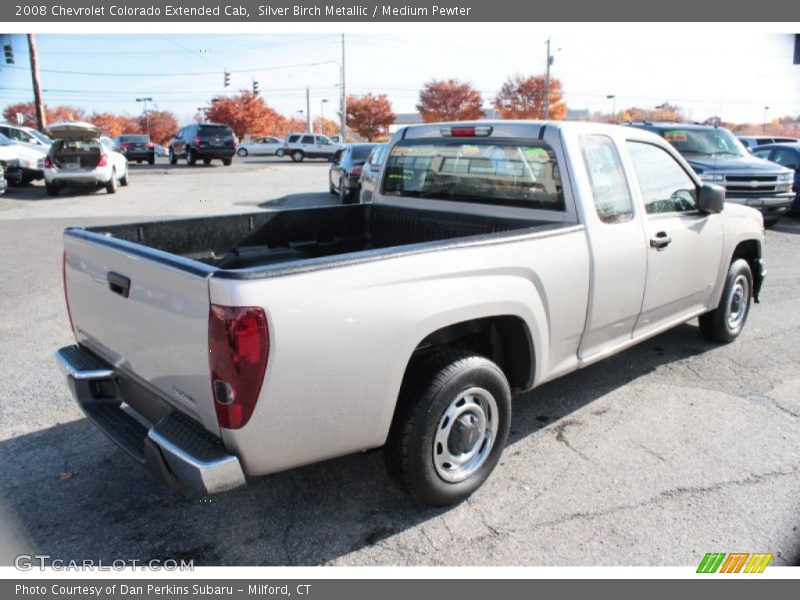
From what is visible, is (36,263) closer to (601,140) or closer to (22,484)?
(22,484)

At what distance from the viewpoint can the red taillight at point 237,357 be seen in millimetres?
2338

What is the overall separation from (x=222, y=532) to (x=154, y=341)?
1002 millimetres

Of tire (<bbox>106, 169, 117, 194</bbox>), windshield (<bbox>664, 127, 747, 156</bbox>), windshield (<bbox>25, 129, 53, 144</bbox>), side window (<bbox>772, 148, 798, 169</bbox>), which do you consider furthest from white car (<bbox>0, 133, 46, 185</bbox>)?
side window (<bbox>772, 148, 798, 169</bbox>)

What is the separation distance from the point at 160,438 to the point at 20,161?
2045cm

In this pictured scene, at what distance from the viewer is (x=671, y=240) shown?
4359 mm

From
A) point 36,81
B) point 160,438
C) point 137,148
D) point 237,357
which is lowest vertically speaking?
point 160,438

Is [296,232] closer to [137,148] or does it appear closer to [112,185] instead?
[112,185]

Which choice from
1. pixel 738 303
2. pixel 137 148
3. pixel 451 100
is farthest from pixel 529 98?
pixel 738 303

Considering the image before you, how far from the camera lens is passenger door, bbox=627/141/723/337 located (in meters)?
4.26

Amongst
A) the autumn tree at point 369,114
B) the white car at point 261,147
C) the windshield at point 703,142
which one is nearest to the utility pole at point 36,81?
the white car at point 261,147

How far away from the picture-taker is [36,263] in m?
9.04

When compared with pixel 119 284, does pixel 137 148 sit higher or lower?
higher

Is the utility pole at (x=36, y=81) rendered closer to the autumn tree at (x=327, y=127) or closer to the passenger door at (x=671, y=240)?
the passenger door at (x=671, y=240)

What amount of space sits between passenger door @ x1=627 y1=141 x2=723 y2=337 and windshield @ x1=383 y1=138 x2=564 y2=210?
2.35ft
